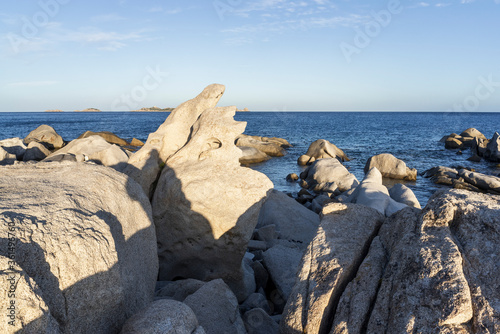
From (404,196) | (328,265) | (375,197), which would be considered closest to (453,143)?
(404,196)

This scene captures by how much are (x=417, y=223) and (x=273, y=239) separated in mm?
→ 7116

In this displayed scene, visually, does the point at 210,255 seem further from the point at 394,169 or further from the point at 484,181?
the point at 394,169

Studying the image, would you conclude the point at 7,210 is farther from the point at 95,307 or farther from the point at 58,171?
the point at 58,171

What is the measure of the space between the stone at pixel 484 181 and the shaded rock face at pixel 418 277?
2024 cm

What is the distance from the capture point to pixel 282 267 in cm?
831

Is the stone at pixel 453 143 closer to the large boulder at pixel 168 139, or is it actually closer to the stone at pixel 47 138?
the large boulder at pixel 168 139

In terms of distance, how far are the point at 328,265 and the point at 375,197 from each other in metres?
9.89

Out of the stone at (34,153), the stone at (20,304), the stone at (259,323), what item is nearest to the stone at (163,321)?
the stone at (20,304)

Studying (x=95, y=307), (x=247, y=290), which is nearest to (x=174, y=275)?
(x=247, y=290)

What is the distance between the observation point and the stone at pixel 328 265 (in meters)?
4.28


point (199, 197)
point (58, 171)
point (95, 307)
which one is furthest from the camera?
point (199, 197)

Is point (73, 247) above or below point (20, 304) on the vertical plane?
above

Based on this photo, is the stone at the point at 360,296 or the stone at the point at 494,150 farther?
the stone at the point at 494,150

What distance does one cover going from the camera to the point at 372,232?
510cm
